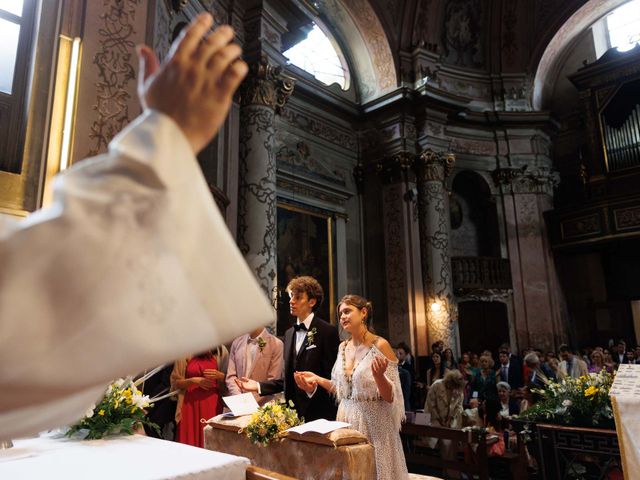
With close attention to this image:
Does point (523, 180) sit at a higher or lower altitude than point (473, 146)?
lower

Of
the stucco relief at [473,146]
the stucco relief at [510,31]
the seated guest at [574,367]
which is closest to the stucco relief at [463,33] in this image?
the stucco relief at [510,31]

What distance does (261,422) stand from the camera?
290 cm

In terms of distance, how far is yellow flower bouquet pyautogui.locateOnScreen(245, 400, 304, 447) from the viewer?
2.86 metres

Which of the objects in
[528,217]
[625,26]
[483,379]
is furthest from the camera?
[625,26]

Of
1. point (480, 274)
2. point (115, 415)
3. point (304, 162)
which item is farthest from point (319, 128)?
point (115, 415)

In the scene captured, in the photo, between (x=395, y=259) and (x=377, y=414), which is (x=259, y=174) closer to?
(x=395, y=259)

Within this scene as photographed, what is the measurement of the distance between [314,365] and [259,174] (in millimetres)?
5214

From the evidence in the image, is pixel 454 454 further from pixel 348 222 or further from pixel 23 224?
pixel 348 222

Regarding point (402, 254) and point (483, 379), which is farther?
point (402, 254)

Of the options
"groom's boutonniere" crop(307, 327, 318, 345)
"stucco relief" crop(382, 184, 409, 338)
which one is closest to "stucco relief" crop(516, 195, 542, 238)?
"stucco relief" crop(382, 184, 409, 338)

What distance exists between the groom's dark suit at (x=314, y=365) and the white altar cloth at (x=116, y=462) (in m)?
1.66

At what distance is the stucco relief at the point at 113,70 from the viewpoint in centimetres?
450

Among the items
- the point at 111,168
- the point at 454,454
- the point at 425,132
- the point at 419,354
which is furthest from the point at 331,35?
the point at 111,168

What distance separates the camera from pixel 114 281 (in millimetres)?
704
